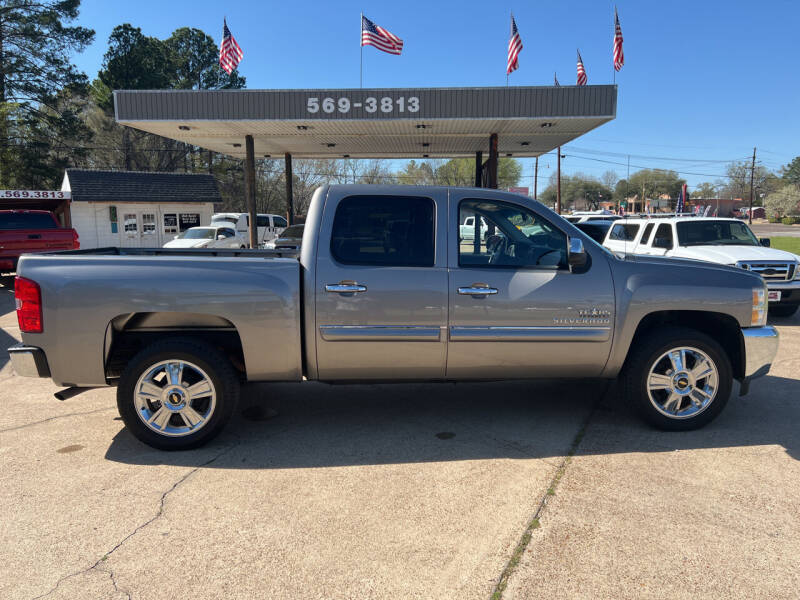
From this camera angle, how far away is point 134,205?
28.9 metres

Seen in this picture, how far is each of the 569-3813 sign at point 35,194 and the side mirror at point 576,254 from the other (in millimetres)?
24981

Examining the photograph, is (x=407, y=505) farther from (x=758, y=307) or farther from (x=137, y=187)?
(x=137, y=187)

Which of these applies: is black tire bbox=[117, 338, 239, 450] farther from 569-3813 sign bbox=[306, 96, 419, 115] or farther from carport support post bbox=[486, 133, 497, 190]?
carport support post bbox=[486, 133, 497, 190]

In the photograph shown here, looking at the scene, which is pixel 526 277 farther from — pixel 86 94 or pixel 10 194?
pixel 86 94

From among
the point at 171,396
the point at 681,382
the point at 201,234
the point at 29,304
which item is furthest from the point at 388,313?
the point at 201,234

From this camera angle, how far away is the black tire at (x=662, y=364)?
4.43 meters

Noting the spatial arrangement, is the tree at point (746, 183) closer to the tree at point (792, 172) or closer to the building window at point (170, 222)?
the tree at point (792, 172)

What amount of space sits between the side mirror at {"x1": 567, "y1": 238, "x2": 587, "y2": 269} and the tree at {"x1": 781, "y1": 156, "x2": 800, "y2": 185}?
411ft

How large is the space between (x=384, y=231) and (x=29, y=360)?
2.71 meters

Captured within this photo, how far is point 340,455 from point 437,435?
2.70 feet

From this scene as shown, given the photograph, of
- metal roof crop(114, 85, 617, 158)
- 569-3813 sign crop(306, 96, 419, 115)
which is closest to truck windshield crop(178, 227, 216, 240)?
metal roof crop(114, 85, 617, 158)

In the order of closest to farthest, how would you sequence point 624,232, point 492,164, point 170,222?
1. point 624,232
2. point 492,164
3. point 170,222

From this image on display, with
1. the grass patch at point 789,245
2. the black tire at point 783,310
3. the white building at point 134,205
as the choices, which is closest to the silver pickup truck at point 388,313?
the black tire at point 783,310

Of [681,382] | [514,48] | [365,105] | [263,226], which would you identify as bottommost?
[681,382]
